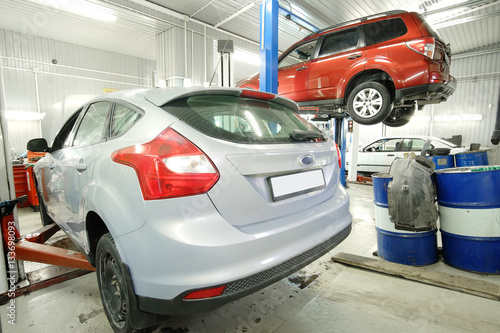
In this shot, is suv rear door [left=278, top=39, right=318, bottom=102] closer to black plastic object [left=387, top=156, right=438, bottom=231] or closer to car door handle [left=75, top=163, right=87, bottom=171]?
black plastic object [left=387, top=156, right=438, bottom=231]

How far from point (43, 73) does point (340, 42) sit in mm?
10546

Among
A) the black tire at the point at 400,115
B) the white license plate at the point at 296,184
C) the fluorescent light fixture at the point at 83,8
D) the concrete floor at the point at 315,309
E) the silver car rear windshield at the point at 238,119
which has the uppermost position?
the fluorescent light fixture at the point at 83,8

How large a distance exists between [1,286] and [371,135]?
50.4 ft

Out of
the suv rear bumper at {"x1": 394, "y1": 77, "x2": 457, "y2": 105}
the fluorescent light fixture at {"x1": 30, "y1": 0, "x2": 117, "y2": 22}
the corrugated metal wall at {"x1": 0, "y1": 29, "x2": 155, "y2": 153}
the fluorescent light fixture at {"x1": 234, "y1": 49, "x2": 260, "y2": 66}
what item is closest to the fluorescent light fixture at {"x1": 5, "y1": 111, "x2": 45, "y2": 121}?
the corrugated metal wall at {"x1": 0, "y1": 29, "x2": 155, "y2": 153}

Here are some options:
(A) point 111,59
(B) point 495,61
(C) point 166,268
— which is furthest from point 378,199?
(B) point 495,61

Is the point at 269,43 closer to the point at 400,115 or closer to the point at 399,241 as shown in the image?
the point at 400,115

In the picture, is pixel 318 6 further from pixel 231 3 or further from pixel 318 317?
pixel 318 317

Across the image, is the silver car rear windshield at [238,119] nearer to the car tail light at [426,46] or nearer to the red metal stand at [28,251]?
the red metal stand at [28,251]

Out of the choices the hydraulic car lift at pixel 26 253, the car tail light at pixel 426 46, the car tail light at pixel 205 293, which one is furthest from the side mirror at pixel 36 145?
the car tail light at pixel 426 46

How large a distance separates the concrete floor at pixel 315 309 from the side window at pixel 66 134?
1.18 meters

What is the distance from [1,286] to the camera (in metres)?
1.93

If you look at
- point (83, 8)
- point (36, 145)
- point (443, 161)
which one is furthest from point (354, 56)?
point (83, 8)

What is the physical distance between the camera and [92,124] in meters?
1.87

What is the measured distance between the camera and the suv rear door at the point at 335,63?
382 cm
